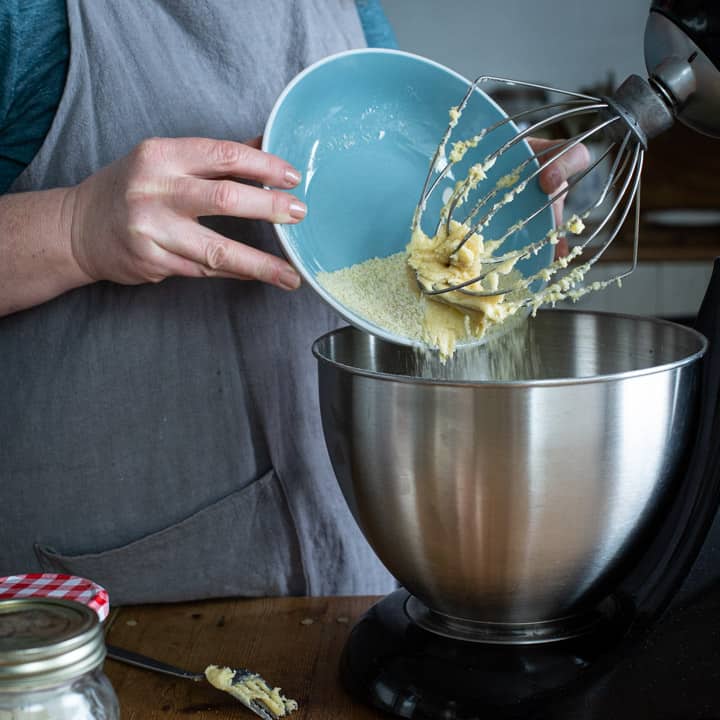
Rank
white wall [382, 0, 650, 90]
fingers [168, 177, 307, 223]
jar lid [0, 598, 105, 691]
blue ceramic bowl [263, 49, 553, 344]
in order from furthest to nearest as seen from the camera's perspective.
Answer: white wall [382, 0, 650, 90], blue ceramic bowl [263, 49, 553, 344], fingers [168, 177, 307, 223], jar lid [0, 598, 105, 691]

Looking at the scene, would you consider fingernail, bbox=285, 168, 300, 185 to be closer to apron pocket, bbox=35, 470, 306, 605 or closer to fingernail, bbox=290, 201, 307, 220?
fingernail, bbox=290, 201, 307, 220

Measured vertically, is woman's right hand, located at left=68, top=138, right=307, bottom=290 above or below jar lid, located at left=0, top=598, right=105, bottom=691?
above

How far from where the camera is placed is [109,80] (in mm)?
760

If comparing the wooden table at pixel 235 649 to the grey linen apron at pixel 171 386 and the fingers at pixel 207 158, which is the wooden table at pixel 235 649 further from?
the fingers at pixel 207 158

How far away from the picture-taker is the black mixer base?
0.54 m

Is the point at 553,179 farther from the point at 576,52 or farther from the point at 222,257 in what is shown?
the point at 576,52

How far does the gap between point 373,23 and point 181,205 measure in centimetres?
41

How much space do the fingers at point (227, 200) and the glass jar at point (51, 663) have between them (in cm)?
28

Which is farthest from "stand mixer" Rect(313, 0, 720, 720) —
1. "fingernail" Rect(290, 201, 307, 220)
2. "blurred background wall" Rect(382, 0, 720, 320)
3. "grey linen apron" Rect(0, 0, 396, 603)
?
"blurred background wall" Rect(382, 0, 720, 320)

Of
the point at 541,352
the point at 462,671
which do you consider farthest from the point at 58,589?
the point at 541,352

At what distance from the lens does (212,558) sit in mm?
841

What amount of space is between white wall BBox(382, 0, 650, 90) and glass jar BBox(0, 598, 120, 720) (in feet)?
6.02

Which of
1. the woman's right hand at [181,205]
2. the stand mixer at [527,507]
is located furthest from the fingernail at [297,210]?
the stand mixer at [527,507]

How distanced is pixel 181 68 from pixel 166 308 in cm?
19
